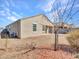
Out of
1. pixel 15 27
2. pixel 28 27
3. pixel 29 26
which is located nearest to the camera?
pixel 28 27

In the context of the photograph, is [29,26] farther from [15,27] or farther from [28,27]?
[15,27]

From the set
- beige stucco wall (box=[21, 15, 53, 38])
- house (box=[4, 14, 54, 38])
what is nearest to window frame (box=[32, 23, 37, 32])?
house (box=[4, 14, 54, 38])

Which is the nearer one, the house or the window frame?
the house

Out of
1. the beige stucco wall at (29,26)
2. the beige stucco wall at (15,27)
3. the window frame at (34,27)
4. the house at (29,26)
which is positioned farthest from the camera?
the window frame at (34,27)

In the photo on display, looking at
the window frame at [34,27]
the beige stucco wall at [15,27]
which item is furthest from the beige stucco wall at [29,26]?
the beige stucco wall at [15,27]

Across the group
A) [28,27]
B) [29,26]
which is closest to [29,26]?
[29,26]

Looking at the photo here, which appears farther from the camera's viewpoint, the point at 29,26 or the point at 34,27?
the point at 34,27

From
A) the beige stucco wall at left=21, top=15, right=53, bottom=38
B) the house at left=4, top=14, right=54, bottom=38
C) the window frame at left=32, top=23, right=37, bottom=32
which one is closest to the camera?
the house at left=4, top=14, right=54, bottom=38

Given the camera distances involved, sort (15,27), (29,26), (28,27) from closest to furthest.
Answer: (28,27) → (29,26) → (15,27)

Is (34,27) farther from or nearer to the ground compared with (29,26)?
nearer to the ground

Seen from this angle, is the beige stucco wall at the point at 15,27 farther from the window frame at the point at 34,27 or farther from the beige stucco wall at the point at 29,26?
the window frame at the point at 34,27

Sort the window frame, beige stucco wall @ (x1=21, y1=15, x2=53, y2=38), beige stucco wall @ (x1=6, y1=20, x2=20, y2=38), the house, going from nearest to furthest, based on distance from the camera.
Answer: the house < beige stucco wall @ (x1=21, y1=15, x2=53, y2=38) < beige stucco wall @ (x1=6, y1=20, x2=20, y2=38) < the window frame

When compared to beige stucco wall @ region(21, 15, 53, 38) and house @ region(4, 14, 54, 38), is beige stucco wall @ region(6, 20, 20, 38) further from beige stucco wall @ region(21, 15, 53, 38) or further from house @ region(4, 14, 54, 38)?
beige stucco wall @ region(21, 15, 53, 38)

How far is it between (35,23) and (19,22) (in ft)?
11.1
